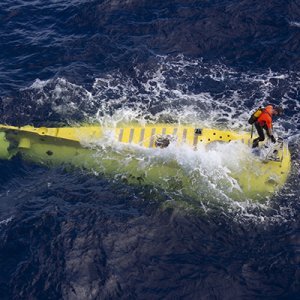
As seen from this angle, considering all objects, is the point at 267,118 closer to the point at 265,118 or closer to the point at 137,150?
the point at 265,118

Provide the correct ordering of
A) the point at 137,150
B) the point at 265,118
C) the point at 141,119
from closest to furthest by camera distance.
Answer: the point at 265,118, the point at 137,150, the point at 141,119

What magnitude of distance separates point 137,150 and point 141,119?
316 cm

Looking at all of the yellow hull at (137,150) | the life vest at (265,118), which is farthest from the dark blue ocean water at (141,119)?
the life vest at (265,118)

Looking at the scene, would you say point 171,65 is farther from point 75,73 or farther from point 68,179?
point 68,179

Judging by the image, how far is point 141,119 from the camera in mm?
32969

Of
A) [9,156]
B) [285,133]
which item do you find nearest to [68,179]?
[9,156]

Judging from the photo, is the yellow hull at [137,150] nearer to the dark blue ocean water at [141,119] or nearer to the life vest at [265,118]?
the dark blue ocean water at [141,119]

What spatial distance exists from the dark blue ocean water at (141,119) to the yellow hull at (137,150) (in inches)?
30.1

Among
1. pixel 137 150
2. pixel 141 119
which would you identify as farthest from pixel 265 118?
pixel 141 119

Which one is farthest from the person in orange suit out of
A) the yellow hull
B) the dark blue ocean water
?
the dark blue ocean water

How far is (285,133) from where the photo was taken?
3167 cm

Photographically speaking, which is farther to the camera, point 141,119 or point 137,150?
point 141,119

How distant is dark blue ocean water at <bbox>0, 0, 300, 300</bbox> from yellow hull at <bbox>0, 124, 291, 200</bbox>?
0.76m

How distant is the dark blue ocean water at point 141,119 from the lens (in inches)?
974
